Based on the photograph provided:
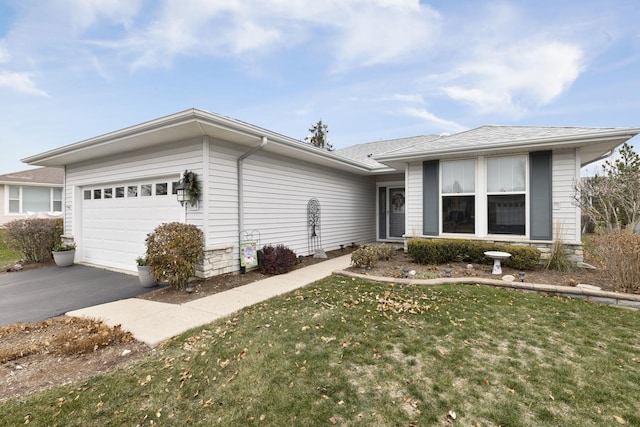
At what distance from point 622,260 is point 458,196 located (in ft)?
11.2

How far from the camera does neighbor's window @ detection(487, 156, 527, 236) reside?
22.8 ft

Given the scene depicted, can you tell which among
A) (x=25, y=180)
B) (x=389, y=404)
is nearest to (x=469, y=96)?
(x=389, y=404)

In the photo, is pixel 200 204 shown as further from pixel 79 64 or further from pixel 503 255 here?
pixel 79 64

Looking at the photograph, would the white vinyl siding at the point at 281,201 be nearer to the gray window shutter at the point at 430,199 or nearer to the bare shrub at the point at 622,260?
the gray window shutter at the point at 430,199

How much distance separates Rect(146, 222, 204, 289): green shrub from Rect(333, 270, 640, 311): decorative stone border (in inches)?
119

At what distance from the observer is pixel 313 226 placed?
896 cm

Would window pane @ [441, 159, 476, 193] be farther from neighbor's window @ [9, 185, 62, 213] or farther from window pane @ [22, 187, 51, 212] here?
window pane @ [22, 187, 51, 212]

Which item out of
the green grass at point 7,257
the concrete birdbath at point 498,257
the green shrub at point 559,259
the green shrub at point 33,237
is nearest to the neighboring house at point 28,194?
the green grass at point 7,257

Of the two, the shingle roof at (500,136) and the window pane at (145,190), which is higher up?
the shingle roof at (500,136)

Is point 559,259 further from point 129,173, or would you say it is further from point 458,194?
point 129,173

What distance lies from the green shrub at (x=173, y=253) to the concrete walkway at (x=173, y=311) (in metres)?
0.58

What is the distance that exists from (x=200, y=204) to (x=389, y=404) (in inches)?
193

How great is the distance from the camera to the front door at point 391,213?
11547 mm

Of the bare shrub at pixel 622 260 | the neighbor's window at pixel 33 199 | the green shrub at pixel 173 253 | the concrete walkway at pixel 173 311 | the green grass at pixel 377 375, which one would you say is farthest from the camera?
the neighbor's window at pixel 33 199
